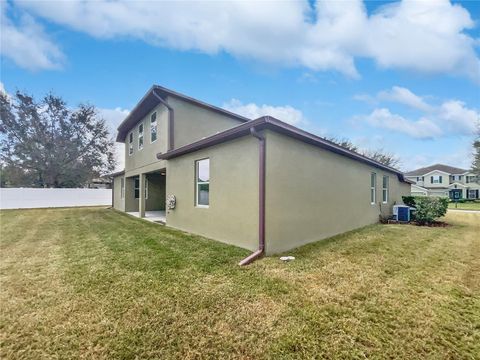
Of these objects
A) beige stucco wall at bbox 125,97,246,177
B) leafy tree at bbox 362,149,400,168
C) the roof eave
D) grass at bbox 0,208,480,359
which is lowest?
grass at bbox 0,208,480,359

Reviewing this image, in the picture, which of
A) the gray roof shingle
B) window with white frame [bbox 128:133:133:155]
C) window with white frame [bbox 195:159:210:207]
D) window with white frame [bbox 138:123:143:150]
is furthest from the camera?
the gray roof shingle

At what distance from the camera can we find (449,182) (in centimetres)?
4462


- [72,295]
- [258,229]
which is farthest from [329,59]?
[72,295]

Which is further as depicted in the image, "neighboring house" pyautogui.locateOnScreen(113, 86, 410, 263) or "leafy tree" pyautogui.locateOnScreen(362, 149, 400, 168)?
"leafy tree" pyautogui.locateOnScreen(362, 149, 400, 168)

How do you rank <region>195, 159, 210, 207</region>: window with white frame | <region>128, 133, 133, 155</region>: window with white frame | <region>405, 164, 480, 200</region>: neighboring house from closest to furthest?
1. <region>195, 159, 210, 207</region>: window with white frame
2. <region>128, 133, 133, 155</region>: window with white frame
3. <region>405, 164, 480, 200</region>: neighboring house

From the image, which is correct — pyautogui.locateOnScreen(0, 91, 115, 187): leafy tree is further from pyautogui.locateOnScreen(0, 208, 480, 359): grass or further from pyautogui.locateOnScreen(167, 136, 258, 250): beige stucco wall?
pyautogui.locateOnScreen(0, 208, 480, 359): grass

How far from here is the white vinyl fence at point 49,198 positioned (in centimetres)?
1981

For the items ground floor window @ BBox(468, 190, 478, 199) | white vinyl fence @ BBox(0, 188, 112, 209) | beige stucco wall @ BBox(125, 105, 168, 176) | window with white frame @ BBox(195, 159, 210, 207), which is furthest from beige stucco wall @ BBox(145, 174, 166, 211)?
ground floor window @ BBox(468, 190, 478, 199)

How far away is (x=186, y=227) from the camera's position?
9.04 metres

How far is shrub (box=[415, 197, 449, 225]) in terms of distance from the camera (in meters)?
11.5

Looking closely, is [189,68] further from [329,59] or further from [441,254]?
[441,254]

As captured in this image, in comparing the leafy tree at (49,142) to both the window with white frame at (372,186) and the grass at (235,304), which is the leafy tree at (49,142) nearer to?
the grass at (235,304)

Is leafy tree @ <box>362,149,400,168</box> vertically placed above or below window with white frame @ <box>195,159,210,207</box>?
above

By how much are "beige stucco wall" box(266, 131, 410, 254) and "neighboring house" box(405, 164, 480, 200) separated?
41.4 m
